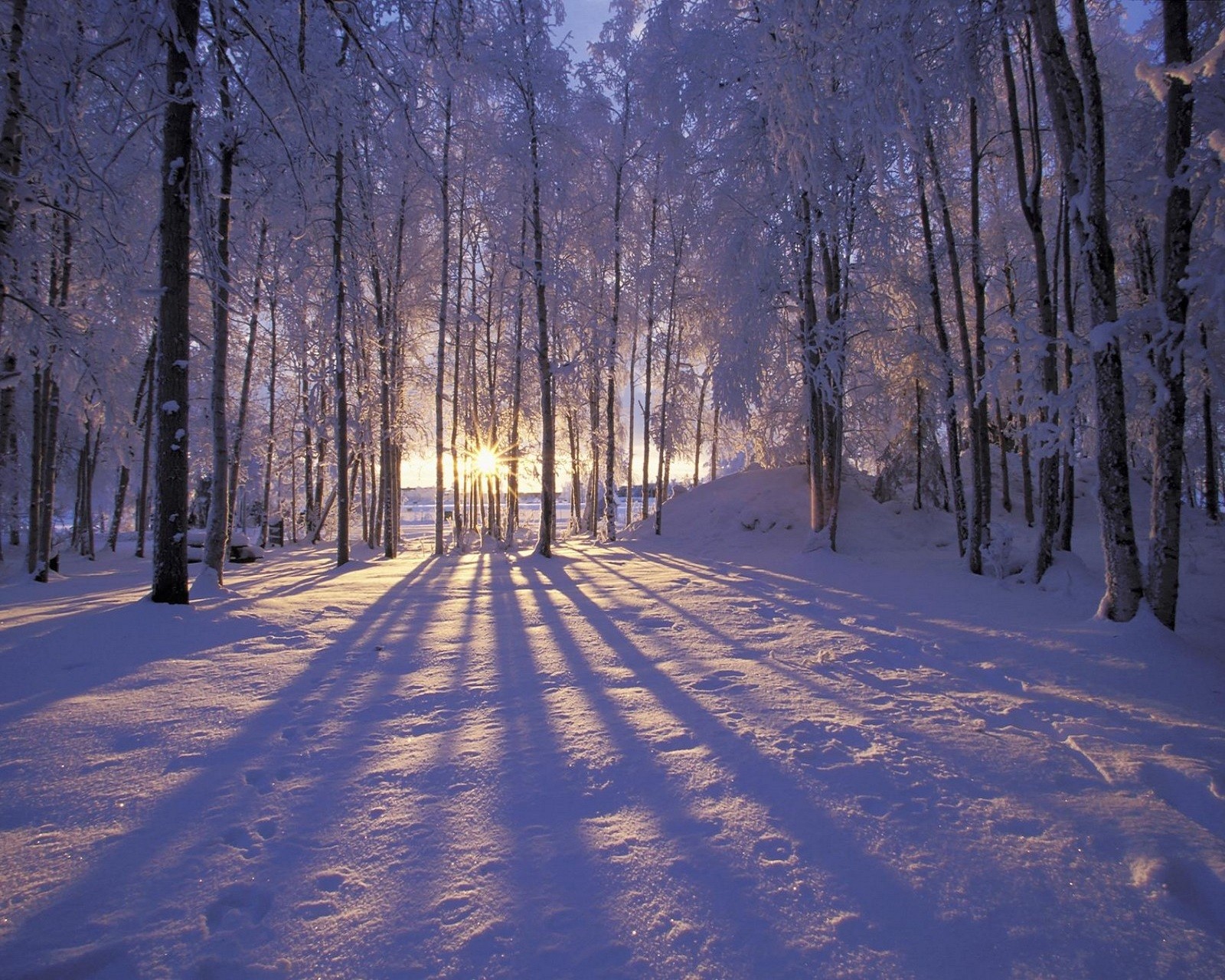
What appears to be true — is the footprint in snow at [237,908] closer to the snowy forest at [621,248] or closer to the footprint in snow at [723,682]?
the footprint in snow at [723,682]

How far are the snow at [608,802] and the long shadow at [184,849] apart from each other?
1 cm

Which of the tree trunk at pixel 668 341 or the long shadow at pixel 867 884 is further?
the tree trunk at pixel 668 341

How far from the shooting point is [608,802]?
2.25 meters

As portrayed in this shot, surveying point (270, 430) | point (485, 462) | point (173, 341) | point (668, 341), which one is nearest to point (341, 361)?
point (173, 341)

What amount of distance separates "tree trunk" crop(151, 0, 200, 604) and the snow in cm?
70

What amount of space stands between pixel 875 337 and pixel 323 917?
1135 cm

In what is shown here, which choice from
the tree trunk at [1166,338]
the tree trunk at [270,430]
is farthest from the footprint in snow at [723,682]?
the tree trunk at [270,430]

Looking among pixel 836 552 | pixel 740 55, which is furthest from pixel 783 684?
pixel 740 55

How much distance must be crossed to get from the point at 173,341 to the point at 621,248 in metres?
12.0

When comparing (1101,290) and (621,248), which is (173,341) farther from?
(621,248)

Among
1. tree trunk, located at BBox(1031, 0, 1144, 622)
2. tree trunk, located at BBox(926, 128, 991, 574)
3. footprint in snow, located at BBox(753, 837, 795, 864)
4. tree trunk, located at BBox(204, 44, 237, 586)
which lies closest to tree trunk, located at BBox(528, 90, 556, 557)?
tree trunk, located at BBox(204, 44, 237, 586)

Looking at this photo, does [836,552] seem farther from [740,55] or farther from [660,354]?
[660,354]

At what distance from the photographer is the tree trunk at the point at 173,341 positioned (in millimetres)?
5445

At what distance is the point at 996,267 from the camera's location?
1502 cm
